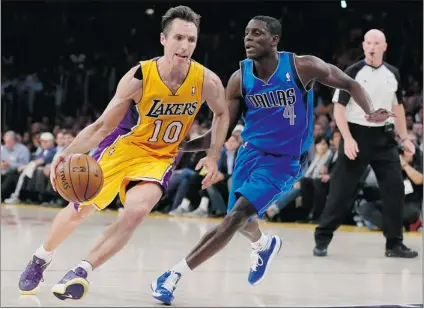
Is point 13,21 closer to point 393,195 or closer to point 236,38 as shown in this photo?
point 236,38

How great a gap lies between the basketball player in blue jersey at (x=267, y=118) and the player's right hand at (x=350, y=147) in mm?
1318

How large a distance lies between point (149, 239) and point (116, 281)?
117 inches


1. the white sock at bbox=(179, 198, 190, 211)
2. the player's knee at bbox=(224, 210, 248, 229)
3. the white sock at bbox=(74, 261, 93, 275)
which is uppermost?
the player's knee at bbox=(224, 210, 248, 229)

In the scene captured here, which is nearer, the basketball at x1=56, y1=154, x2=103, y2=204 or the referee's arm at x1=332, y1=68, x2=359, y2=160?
the basketball at x1=56, y1=154, x2=103, y2=204

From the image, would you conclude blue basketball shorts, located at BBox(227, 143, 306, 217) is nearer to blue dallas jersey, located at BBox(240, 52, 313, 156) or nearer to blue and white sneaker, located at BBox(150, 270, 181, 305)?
blue dallas jersey, located at BBox(240, 52, 313, 156)

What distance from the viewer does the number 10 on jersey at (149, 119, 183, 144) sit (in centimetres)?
557

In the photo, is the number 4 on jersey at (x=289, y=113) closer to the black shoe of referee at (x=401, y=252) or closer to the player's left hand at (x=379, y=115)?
the player's left hand at (x=379, y=115)

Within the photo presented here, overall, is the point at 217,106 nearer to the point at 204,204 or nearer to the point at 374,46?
the point at 374,46

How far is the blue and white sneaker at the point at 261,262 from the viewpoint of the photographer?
6.05 meters

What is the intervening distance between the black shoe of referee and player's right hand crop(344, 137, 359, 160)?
1.08m

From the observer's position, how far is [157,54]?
14609mm

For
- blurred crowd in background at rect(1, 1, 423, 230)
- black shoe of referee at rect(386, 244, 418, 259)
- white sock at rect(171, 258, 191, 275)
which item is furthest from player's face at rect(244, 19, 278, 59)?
blurred crowd in background at rect(1, 1, 423, 230)

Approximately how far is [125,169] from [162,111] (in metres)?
0.44

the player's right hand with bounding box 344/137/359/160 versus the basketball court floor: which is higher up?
the player's right hand with bounding box 344/137/359/160
